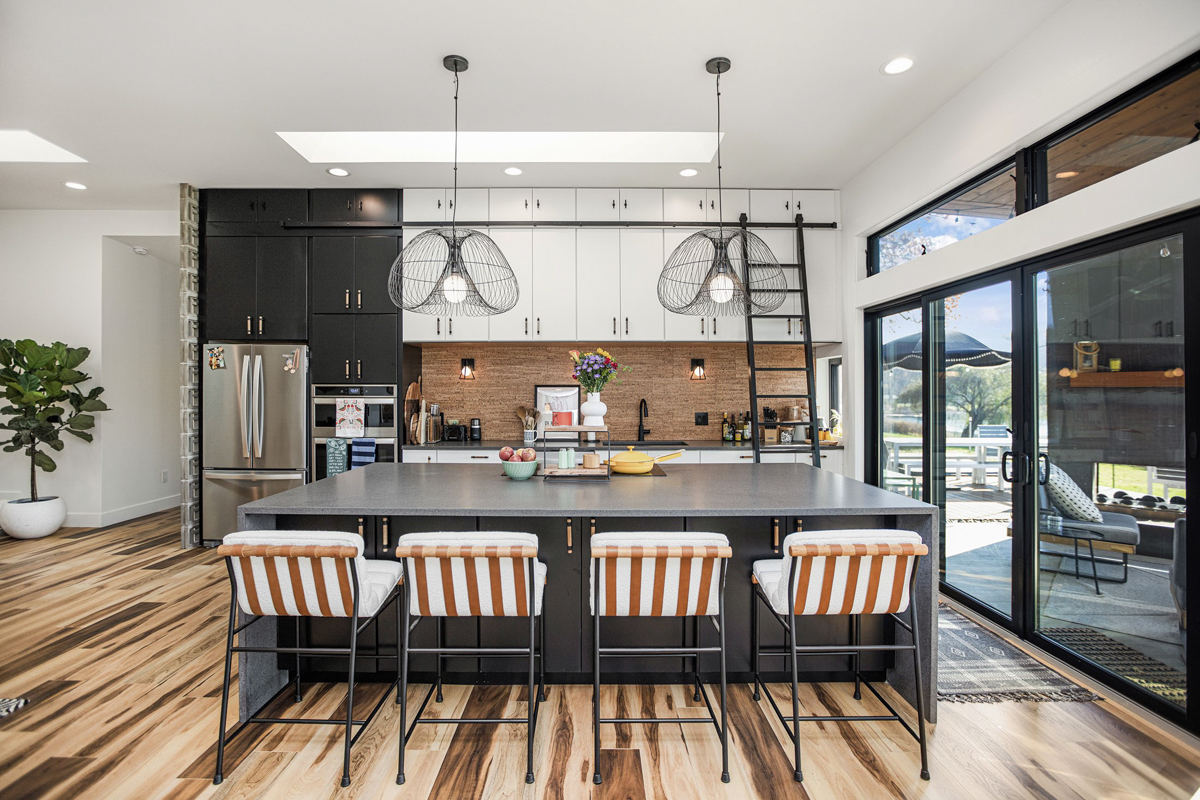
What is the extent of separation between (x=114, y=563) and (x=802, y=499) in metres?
5.06

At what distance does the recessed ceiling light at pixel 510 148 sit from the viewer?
13.7 ft

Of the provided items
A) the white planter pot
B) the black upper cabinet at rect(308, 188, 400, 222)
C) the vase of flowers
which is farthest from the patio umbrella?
the white planter pot

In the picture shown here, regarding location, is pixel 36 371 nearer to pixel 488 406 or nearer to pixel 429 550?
pixel 488 406

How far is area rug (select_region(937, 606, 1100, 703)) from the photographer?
240cm

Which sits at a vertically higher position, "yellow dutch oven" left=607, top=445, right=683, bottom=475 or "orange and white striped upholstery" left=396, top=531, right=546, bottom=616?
"yellow dutch oven" left=607, top=445, right=683, bottom=475

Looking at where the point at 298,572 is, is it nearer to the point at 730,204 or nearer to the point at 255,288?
the point at 255,288

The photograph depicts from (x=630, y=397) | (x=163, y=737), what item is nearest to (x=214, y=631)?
(x=163, y=737)

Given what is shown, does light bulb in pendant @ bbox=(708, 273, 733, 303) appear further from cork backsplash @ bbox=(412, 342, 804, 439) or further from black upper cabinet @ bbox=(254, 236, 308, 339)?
black upper cabinet @ bbox=(254, 236, 308, 339)

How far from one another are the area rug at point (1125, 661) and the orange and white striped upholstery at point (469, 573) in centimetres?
249

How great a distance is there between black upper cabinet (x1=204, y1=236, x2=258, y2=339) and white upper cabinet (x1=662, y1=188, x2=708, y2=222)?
140 inches

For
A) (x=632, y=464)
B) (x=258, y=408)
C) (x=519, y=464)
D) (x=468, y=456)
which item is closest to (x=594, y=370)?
(x=632, y=464)

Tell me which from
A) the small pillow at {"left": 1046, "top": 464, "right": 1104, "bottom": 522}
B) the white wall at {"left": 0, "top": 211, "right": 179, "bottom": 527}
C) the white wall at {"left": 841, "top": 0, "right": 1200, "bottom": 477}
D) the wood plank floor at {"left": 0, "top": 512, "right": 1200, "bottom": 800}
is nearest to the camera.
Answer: the wood plank floor at {"left": 0, "top": 512, "right": 1200, "bottom": 800}

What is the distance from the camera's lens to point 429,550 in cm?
187

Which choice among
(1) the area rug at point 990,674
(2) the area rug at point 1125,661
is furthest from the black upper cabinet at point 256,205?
(2) the area rug at point 1125,661
